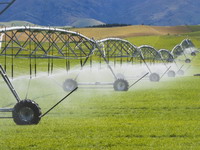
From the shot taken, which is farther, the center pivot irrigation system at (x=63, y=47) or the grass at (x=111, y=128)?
the center pivot irrigation system at (x=63, y=47)

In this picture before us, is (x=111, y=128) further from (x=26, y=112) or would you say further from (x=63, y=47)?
(x=63, y=47)

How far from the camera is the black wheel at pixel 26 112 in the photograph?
21.6m

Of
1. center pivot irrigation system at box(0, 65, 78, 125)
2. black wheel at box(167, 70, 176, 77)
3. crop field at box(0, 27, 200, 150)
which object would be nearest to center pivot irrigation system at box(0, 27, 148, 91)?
center pivot irrigation system at box(0, 65, 78, 125)

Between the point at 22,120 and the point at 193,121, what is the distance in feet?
29.3

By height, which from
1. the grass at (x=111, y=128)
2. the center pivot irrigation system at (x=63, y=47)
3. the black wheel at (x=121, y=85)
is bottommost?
the grass at (x=111, y=128)

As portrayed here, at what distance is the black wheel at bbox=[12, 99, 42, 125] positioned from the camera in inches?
→ 851

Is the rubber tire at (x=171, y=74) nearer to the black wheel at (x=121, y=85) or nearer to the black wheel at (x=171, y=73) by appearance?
the black wheel at (x=171, y=73)

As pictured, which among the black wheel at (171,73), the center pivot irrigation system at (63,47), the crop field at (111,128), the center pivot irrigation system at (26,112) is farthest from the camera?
the black wheel at (171,73)

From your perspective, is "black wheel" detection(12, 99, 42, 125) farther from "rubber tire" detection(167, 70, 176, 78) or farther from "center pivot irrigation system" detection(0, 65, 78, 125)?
"rubber tire" detection(167, 70, 176, 78)

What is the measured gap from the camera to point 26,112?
21.7m

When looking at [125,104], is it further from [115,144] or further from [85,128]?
[115,144]

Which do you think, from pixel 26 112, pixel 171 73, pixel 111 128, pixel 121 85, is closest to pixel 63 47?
pixel 121 85

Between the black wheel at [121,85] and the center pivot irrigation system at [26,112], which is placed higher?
the black wheel at [121,85]

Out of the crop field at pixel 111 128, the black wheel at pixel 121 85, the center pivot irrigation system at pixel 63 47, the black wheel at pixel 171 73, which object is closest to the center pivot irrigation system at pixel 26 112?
the crop field at pixel 111 128
